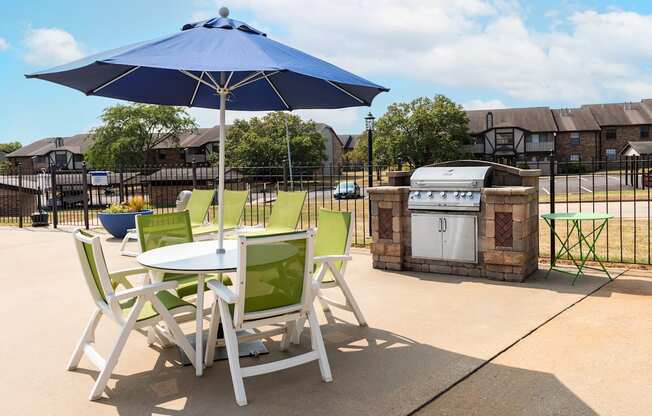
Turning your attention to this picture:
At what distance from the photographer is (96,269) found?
358cm

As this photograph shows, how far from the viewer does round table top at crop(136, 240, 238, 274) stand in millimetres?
3654

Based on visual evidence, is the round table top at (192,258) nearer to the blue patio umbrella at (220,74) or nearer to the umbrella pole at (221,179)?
the umbrella pole at (221,179)

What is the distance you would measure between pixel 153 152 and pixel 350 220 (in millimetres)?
64978

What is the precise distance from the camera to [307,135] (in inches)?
2080

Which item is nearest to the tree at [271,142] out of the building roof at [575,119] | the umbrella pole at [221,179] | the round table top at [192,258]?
the building roof at [575,119]

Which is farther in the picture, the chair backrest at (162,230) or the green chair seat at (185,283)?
the chair backrest at (162,230)

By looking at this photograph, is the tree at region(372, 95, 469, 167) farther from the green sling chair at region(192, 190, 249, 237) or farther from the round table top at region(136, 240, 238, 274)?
the round table top at region(136, 240, 238, 274)

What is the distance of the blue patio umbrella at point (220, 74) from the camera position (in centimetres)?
352

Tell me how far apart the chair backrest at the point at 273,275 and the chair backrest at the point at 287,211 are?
3562 mm

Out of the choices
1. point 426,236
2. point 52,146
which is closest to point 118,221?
point 426,236

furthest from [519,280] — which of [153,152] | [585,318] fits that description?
[153,152]

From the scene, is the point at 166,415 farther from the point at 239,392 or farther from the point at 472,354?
the point at 472,354

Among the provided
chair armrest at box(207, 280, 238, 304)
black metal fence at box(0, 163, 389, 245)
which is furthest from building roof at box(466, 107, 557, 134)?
chair armrest at box(207, 280, 238, 304)

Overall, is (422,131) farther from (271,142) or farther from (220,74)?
(220,74)
